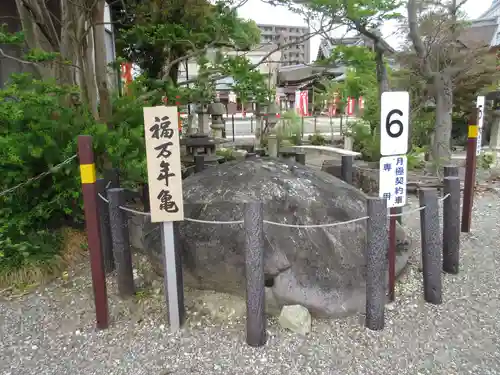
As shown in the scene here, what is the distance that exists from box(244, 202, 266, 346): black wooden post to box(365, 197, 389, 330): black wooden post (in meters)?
0.78

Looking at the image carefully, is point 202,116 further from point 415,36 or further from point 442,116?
point 442,116

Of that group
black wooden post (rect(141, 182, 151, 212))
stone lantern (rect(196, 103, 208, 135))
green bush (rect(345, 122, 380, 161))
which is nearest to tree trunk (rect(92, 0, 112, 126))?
black wooden post (rect(141, 182, 151, 212))

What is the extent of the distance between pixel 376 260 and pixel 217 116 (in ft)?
24.6

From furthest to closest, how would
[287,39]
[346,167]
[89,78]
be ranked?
1. [287,39]
2. [346,167]
3. [89,78]

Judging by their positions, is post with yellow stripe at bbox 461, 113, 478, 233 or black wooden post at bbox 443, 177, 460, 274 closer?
black wooden post at bbox 443, 177, 460, 274

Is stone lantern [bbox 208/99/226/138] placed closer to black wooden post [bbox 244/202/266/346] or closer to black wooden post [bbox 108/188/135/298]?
black wooden post [bbox 108/188/135/298]

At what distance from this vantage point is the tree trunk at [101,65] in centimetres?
460

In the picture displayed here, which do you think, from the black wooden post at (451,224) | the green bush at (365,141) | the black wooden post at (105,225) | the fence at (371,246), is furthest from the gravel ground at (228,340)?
the green bush at (365,141)

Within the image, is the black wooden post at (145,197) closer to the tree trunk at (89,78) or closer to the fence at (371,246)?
the fence at (371,246)

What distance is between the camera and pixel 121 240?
3.36m

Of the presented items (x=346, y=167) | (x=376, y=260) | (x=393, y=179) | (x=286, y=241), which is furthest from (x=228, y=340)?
(x=346, y=167)

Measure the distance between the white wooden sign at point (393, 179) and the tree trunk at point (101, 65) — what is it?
2.98m

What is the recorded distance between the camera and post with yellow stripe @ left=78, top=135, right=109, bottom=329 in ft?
9.30

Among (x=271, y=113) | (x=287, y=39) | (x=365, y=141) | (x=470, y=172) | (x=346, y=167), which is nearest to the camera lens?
(x=470, y=172)
